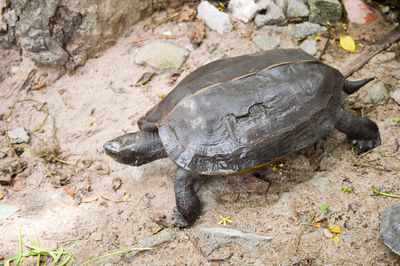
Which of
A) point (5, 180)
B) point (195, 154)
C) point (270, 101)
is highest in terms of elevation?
point (270, 101)

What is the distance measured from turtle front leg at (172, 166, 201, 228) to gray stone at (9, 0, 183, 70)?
257 centimetres

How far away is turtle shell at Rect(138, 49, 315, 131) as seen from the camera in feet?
10.1

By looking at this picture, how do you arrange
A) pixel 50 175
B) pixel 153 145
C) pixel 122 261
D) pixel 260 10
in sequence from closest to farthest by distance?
pixel 122 261, pixel 153 145, pixel 50 175, pixel 260 10

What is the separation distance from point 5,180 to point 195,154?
2.09m

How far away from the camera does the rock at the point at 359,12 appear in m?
4.64

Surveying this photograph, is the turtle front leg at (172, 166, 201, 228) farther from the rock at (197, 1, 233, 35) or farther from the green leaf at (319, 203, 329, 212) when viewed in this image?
the rock at (197, 1, 233, 35)

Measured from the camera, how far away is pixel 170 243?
9.36 ft

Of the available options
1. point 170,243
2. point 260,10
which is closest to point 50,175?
point 170,243

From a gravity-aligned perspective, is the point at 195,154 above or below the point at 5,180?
above

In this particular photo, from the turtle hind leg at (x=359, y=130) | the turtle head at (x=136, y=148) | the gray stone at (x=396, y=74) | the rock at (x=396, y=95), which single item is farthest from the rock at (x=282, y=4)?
the turtle head at (x=136, y=148)

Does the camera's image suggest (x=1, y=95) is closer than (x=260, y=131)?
No

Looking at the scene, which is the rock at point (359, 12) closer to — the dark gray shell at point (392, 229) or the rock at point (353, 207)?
the rock at point (353, 207)

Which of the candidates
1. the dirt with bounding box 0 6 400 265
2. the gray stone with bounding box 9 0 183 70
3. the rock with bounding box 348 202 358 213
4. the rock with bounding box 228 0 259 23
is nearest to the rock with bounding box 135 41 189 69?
the dirt with bounding box 0 6 400 265

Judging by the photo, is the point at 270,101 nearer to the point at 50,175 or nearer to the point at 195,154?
the point at 195,154
